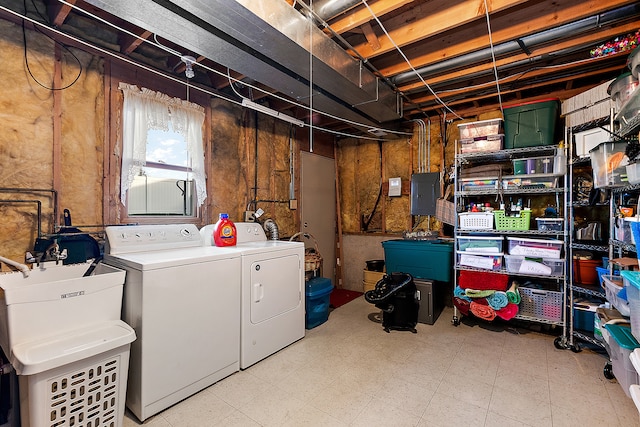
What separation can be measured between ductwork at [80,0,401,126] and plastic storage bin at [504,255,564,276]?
220cm

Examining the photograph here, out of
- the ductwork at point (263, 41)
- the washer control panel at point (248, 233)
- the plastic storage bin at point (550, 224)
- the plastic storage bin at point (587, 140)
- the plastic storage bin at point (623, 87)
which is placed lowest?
the washer control panel at point (248, 233)

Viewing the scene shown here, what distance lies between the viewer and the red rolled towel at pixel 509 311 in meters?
2.94

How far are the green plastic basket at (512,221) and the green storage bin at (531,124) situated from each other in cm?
72

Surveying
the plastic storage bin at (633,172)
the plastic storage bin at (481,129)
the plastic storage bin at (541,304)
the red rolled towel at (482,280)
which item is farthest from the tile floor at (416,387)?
the plastic storage bin at (481,129)

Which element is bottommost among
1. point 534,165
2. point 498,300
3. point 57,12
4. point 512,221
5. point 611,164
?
point 498,300

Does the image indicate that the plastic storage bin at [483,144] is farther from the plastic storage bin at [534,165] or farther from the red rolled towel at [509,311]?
the red rolled towel at [509,311]

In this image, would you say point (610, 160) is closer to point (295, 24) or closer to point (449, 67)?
point (449, 67)

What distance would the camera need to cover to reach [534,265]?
9.62ft

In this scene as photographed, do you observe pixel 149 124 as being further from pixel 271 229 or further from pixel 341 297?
pixel 341 297

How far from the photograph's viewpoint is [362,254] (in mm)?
4707

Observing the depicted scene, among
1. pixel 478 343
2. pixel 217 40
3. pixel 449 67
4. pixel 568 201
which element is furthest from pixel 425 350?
pixel 217 40

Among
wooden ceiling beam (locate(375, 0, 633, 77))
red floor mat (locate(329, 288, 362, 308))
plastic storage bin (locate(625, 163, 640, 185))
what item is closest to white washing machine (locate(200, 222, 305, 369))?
red floor mat (locate(329, 288, 362, 308))

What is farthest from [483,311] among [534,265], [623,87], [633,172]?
[623,87]

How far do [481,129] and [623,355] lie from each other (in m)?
2.32
